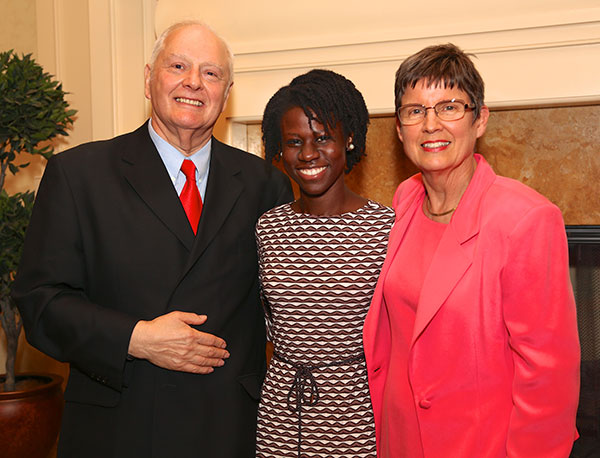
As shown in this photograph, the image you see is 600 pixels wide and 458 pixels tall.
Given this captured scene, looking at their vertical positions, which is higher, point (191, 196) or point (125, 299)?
point (191, 196)

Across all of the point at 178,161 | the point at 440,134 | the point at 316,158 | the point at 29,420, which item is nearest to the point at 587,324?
the point at 440,134

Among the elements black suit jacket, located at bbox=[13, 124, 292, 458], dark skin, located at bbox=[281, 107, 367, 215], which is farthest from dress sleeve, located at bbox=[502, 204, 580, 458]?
black suit jacket, located at bbox=[13, 124, 292, 458]

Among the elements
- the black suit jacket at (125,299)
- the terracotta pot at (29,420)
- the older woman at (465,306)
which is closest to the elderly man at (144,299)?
the black suit jacket at (125,299)

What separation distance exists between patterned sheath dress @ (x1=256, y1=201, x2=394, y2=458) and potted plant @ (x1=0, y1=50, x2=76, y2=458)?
131cm

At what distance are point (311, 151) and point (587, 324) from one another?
1486mm

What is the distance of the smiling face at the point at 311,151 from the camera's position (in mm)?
1648

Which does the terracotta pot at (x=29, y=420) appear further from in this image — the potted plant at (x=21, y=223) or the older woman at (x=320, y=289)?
the older woman at (x=320, y=289)

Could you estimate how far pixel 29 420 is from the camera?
8.11 ft

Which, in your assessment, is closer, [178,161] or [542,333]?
[542,333]

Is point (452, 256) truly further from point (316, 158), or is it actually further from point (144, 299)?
point (144, 299)

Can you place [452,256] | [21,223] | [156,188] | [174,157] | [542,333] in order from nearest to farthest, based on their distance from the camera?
[542,333], [452,256], [156,188], [174,157], [21,223]

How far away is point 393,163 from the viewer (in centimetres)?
283

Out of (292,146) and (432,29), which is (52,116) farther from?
(432,29)

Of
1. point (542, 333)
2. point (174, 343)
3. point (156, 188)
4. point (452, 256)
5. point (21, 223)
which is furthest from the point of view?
point (21, 223)
